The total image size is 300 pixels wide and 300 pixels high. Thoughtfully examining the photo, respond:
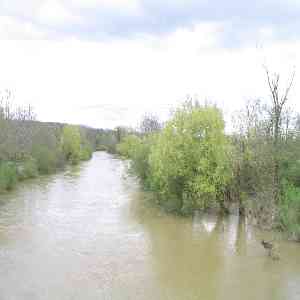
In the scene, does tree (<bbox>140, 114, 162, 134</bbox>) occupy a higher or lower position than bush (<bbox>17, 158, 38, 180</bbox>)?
higher

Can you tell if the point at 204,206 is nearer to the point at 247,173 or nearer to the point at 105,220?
the point at 247,173

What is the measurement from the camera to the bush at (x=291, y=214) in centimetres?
1386

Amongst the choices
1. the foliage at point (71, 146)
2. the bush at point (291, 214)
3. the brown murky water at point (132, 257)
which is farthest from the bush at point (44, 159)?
the bush at point (291, 214)

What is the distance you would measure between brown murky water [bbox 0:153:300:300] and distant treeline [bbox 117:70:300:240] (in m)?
1.08

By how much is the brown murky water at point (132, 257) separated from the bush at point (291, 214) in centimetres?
55

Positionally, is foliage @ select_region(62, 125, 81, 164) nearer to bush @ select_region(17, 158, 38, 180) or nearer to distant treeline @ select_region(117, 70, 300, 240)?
bush @ select_region(17, 158, 38, 180)

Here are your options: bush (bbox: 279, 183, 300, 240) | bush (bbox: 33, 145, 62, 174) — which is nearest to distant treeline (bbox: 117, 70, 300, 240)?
bush (bbox: 279, 183, 300, 240)

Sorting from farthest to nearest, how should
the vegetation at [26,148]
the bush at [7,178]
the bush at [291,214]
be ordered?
the vegetation at [26,148] → the bush at [7,178] → the bush at [291,214]

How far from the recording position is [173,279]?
35.0ft

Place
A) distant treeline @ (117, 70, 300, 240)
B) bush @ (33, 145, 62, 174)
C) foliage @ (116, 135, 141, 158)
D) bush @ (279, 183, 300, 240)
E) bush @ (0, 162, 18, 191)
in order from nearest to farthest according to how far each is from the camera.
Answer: bush @ (279, 183, 300, 240) < distant treeline @ (117, 70, 300, 240) < bush @ (0, 162, 18, 191) < foliage @ (116, 135, 141, 158) < bush @ (33, 145, 62, 174)

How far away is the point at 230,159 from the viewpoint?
17391 mm

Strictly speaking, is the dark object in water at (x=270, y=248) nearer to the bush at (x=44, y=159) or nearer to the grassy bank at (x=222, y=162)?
the grassy bank at (x=222, y=162)

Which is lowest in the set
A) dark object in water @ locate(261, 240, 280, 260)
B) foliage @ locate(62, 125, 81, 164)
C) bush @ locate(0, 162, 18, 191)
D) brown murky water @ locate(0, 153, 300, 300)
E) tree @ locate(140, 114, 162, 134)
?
brown murky water @ locate(0, 153, 300, 300)

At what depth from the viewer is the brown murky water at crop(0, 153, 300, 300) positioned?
984 cm
